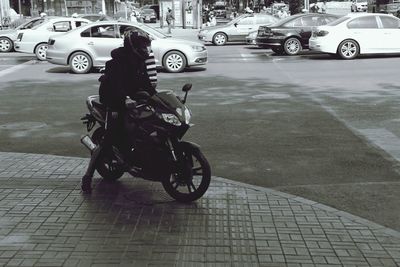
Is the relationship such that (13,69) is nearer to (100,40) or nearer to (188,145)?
(100,40)

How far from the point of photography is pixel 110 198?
592 cm

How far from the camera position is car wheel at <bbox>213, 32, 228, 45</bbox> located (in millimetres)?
27484

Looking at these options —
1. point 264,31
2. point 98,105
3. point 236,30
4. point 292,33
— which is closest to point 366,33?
point 292,33

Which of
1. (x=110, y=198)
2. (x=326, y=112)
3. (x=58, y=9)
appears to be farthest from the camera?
(x=58, y=9)

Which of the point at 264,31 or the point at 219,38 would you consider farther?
the point at 219,38

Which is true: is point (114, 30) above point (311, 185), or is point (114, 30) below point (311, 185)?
above

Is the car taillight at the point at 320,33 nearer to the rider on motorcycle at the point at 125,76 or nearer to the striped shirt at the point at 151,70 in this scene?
the striped shirt at the point at 151,70

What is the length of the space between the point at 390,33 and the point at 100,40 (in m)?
10.0

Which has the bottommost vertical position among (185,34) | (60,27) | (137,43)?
(185,34)

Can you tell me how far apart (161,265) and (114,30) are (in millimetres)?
13537

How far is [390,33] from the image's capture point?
64.9ft

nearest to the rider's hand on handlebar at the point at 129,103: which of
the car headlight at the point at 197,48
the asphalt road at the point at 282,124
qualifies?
the asphalt road at the point at 282,124

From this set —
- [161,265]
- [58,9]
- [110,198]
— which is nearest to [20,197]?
[110,198]

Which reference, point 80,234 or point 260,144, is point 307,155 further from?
point 80,234
